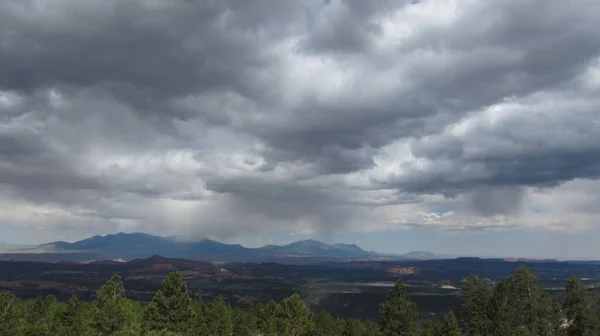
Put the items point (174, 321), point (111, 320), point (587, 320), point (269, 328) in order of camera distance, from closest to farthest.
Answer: point (111, 320) → point (174, 321) → point (587, 320) → point (269, 328)

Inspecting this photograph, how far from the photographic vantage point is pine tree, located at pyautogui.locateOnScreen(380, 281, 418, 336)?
301ft

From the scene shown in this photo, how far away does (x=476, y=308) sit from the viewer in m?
98.0

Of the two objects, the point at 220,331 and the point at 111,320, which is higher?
the point at 111,320

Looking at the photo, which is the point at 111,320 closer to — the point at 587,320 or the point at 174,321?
the point at 174,321

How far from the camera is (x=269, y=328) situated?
11081cm

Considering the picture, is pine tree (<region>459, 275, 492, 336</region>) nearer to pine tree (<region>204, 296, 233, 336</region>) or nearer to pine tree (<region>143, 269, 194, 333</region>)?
pine tree (<region>204, 296, 233, 336</region>)

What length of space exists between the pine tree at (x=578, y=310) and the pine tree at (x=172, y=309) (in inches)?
2808

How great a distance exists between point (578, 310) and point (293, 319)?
57.4 meters

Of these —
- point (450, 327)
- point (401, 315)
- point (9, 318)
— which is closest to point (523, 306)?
point (450, 327)

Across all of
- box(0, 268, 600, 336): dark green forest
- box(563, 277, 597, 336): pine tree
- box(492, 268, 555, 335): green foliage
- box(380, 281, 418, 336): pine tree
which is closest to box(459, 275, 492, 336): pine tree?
box(0, 268, 600, 336): dark green forest

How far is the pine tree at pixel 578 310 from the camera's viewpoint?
291 ft

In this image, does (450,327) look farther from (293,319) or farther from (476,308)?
(293,319)

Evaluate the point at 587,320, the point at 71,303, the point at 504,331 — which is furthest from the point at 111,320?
the point at 587,320

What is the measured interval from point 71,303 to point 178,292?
4172 centimetres
